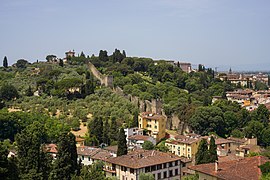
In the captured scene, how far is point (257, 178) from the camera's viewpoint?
16891 millimetres

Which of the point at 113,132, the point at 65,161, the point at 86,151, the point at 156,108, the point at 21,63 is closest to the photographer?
the point at 65,161

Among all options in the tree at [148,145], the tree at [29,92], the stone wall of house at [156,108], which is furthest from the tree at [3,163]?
the tree at [29,92]

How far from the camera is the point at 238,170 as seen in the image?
58.7ft

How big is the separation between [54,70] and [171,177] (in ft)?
137

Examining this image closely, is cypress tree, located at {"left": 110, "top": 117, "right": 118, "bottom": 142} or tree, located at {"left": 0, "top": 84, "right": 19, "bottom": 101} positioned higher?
A: tree, located at {"left": 0, "top": 84, "right": 19, "bottom": 101}

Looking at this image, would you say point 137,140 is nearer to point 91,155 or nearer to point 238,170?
point 91,155

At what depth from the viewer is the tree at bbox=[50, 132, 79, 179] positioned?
938 inches

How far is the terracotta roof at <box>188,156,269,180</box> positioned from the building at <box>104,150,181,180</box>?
32.4 ft

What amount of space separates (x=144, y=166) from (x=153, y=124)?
60.3 feet

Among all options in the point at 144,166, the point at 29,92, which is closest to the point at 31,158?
the point at 144,166

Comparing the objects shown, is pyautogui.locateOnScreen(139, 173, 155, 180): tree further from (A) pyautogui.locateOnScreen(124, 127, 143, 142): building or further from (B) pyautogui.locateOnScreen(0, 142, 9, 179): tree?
(A) pyautogui.locateOnScreen(124, 127, 143, 142): building

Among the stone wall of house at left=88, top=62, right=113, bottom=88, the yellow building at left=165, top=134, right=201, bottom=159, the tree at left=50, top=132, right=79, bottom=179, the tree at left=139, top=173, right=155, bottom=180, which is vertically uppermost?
the stone wall of house at left=88, top=62, right=113, bottom=88

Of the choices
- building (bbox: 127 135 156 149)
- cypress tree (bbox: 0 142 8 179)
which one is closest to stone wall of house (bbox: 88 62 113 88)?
building (bbox: 127 135 156 149)

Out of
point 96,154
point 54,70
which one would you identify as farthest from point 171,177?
point 54,70
